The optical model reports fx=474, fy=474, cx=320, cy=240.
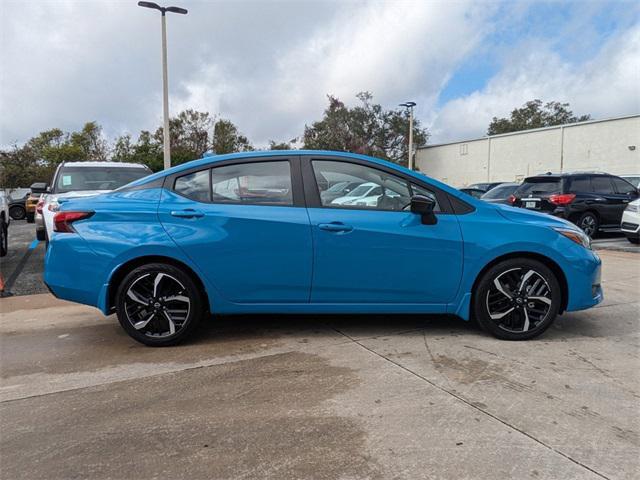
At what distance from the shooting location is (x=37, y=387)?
3.26 meters

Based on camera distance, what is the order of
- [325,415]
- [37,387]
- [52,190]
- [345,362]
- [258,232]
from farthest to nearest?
[52,190], [258,232], [345,362], [37,387], [325,415]

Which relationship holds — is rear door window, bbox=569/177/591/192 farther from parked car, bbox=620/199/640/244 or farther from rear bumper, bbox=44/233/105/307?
rear bumper, bbox=44/233/105/307

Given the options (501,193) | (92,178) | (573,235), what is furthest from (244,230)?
(501,193)

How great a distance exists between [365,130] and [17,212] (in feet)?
100

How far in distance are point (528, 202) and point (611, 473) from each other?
9.89 meters

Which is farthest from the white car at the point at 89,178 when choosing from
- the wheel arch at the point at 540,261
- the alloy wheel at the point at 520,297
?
the alloy wheel at the point at 520,297

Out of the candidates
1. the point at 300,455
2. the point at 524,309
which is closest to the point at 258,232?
the point at 300,455

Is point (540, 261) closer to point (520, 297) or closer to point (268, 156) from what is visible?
point (520, 297)

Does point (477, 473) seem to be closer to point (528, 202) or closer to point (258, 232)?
point (258, 232)

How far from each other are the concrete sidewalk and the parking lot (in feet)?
0.04

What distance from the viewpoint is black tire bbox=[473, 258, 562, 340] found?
3922mm

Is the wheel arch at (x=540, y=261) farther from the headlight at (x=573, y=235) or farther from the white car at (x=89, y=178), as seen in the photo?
the white car at (x=89, y=178)

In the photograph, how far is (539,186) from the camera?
11398 mm

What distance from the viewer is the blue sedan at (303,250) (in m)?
3.78
